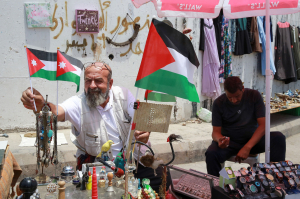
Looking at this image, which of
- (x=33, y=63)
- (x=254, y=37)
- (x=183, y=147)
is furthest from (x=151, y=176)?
(x=254, y=37)

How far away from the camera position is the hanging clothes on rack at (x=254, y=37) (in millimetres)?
7485

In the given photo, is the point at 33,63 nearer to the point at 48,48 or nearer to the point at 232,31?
the point at 48,48

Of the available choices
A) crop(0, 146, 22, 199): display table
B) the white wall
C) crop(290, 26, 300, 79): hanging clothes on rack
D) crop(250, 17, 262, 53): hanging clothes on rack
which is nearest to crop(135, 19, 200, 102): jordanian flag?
crop(0, 146, 22, 199): display table

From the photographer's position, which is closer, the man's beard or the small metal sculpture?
the small metal sculpture

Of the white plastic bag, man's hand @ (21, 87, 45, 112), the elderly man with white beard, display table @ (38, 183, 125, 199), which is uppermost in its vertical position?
man's hand @ (21, 87, 45, 112)

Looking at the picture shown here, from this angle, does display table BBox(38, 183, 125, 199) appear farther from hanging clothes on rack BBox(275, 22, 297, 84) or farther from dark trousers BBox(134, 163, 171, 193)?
hanging clothes on rack BBox(275, 22, 297, 84)

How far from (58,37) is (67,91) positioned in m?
0.95

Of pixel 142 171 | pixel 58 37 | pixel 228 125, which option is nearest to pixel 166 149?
pixel 228 125

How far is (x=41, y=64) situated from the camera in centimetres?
254

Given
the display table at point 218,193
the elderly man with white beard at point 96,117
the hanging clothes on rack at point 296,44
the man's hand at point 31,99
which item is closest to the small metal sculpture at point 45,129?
the man's hand at point 31,99

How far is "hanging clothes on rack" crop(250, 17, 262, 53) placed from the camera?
748 cm

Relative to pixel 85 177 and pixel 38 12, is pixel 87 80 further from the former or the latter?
pixel 38 12

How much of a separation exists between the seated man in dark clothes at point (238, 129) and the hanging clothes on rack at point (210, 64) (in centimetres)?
310

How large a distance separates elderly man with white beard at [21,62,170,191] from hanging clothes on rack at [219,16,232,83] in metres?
4.52
